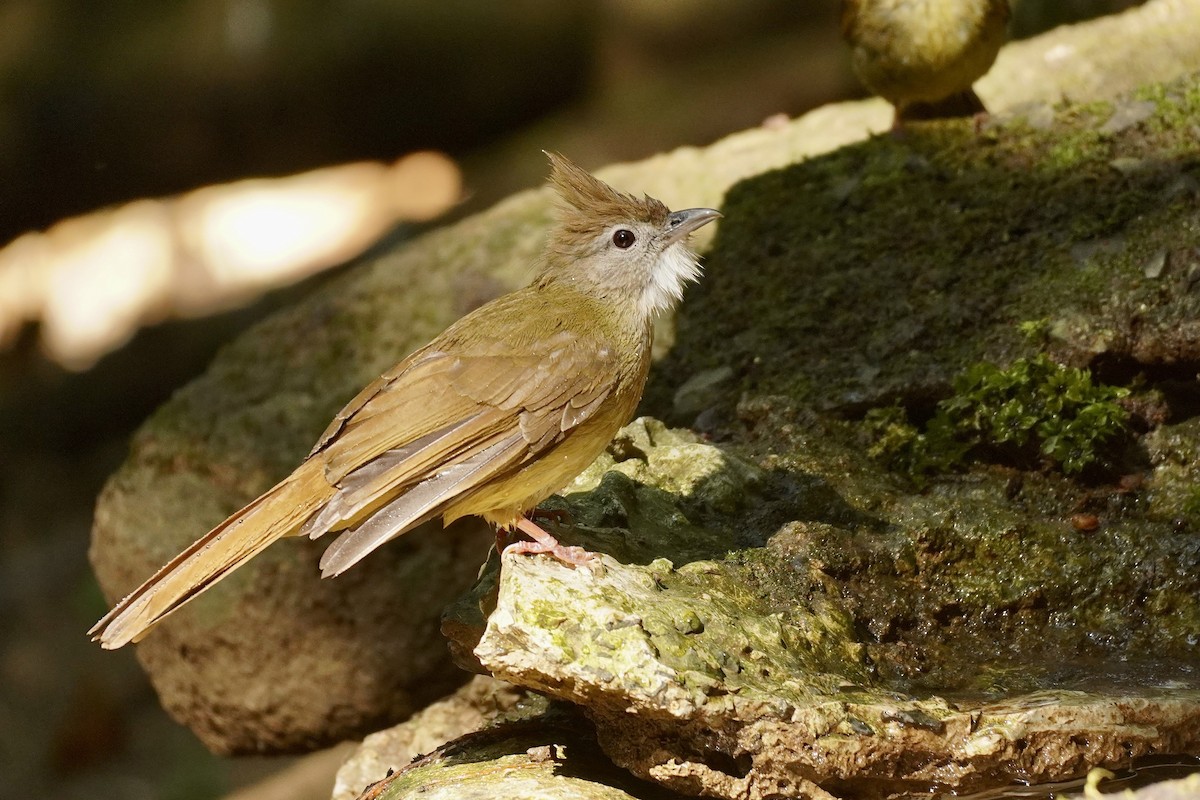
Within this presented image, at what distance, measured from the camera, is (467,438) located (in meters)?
3.40

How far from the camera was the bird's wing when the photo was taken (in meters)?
3.27

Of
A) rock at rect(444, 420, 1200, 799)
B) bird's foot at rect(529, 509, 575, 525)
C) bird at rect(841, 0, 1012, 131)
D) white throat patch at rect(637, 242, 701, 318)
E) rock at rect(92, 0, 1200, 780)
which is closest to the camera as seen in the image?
rock at rect(444, 420, 1200, 799)

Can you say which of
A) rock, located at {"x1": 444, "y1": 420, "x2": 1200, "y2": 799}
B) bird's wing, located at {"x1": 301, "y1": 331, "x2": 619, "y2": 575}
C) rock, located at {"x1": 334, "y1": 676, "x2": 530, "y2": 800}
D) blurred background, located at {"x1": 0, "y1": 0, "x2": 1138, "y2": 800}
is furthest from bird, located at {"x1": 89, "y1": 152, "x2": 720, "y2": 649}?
blurred background, located at {"x1": 0, "y1": 0, "x2": 1138, "y2": 800}

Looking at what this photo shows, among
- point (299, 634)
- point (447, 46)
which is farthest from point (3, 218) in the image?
point (299, 634)

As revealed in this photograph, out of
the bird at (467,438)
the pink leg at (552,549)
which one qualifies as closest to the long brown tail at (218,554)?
the bird at (467,438)

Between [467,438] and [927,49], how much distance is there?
3.07 metres

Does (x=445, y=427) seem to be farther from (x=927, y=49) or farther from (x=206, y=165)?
(x=206, y=165)

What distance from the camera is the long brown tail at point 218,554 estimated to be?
3.30 m

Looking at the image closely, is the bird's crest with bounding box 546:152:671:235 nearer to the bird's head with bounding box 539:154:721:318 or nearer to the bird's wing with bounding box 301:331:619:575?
the bird's head with bounding box 539:154:721:318

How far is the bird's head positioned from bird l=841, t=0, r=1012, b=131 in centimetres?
196

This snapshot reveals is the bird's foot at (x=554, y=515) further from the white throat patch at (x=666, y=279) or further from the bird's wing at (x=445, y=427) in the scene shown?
the white throat patch at (x=666, y=279)

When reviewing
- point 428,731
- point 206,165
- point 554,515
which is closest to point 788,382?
point 554,515

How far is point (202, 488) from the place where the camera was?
5.48 meters

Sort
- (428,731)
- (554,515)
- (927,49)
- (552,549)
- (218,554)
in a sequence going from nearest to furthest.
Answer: (552,549) < (218,554) < (554,515) < (428,731) < (927,49)
